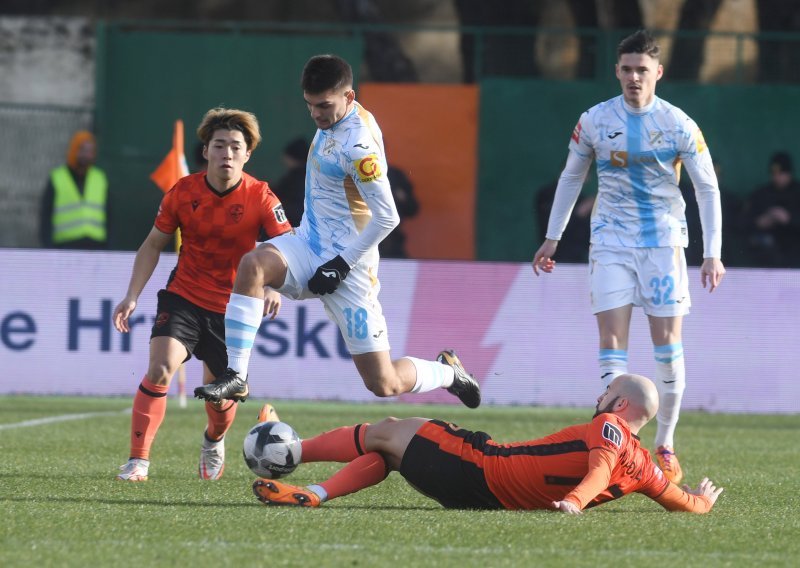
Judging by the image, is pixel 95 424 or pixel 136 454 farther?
pixel 95 424

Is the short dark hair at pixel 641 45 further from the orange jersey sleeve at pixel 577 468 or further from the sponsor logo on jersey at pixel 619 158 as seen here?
the orange jersey sleeve at pixel 577 468

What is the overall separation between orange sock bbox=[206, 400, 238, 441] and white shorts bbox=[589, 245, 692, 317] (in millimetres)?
1963

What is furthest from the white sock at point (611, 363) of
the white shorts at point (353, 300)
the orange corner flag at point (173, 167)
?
the orange corner flag at point (173, 167)

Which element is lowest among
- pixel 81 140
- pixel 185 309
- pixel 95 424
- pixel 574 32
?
pixel 95 424

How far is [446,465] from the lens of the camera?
19.8 ft

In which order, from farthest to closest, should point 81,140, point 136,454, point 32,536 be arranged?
point 81,140, point 136,454, point 32,536

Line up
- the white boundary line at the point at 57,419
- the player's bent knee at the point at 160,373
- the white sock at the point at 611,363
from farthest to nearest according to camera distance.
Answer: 1. the white boundary line at the point at 57,419
2. the white sock at the point at 611,363
3. the player's bent knee at the point at 160,373

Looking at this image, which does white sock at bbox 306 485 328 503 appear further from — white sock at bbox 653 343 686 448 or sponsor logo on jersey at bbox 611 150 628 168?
sponsor logo on jersey at bbox 611 150 628 168

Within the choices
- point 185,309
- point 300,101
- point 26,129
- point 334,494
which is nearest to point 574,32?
point 300,101

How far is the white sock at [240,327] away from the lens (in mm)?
6754

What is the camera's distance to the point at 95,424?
1047 cm

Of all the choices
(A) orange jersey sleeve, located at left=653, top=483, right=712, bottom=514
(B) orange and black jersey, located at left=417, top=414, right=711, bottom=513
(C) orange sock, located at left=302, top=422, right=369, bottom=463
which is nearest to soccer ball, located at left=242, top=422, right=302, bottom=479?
(C) orange sock, located at left=302, top=422, right=369, bottom=463

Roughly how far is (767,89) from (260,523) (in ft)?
39.5

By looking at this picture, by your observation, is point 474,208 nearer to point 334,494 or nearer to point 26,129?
point 26,129
